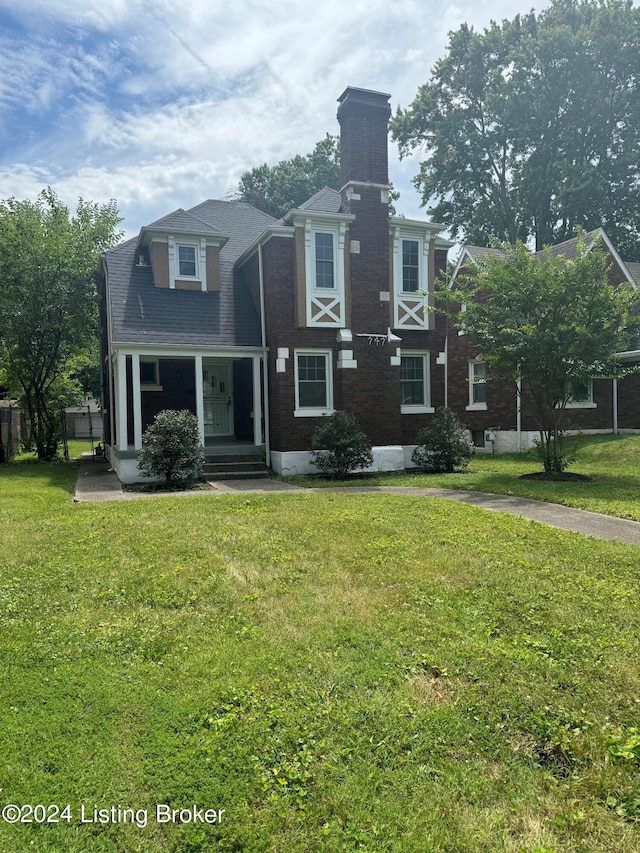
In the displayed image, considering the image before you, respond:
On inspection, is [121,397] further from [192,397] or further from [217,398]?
[217,398]

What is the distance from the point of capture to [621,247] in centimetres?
3161

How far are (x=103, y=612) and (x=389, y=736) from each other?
2.57m

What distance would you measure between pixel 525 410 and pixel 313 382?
24.4 ft

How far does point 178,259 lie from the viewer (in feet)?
52.0

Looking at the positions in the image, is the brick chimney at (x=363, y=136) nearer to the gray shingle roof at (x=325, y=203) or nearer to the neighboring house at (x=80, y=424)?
the gray shingle roof at (x=325, y=203)

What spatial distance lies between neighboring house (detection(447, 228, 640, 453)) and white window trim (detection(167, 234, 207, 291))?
826 centimetres

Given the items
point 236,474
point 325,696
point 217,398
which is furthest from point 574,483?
point 217,398

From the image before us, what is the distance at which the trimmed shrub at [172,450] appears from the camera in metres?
12.6

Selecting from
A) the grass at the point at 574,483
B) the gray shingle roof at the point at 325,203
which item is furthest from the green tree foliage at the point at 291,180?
the grass at the point at 574,483

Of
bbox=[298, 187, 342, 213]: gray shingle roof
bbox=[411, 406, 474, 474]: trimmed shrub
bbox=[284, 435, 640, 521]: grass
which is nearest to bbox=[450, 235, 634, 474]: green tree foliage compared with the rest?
bbox=[284, 435, 640, 521]: grass

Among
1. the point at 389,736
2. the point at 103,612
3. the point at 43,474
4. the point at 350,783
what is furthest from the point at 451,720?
the point at 43,474

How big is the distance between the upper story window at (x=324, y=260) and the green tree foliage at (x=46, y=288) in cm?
819

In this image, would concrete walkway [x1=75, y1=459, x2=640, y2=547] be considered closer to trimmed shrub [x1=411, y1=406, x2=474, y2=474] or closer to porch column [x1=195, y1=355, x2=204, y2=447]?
porch column [x1=195, y1=355, x2=204, y2=447]

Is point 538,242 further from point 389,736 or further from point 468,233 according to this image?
point 389,736
